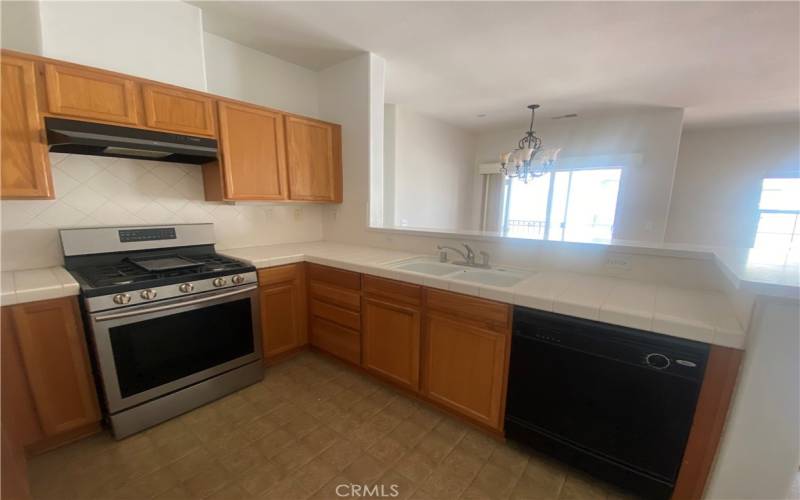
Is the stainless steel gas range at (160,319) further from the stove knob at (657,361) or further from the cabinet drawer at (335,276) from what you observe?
the stove knob at (657,361)

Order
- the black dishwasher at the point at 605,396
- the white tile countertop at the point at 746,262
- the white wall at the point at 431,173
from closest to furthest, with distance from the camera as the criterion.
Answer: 1. the white tile countertop at the point at 746,262
2. the black dishwasher at the point at 605,396
3. the white wall at the point at 431,173

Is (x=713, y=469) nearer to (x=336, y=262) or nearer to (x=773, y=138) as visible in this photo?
(x=336, y=262)

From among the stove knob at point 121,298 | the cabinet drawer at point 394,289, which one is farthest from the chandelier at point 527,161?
the stove knob at point 121,298

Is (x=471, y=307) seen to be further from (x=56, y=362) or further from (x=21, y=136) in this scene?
(x=21, y=136)

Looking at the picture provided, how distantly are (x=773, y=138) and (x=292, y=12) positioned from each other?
258 inches

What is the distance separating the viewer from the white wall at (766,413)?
1.00 metres

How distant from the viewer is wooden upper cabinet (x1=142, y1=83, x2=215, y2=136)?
186 cm

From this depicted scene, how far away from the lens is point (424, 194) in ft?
16.4

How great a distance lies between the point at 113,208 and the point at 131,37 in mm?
1085

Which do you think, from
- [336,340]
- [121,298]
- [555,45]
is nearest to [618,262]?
[555,45]

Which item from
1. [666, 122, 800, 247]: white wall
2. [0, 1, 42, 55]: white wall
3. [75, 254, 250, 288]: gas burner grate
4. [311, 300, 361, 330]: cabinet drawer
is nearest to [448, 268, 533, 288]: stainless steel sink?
[311, 300, 361, 330]: cabinet drawer

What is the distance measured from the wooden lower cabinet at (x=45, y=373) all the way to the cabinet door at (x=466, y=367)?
6.24ft

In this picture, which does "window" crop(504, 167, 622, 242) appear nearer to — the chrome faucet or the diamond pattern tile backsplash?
the chrome faucet

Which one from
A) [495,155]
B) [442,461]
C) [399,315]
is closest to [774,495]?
[442,461]
